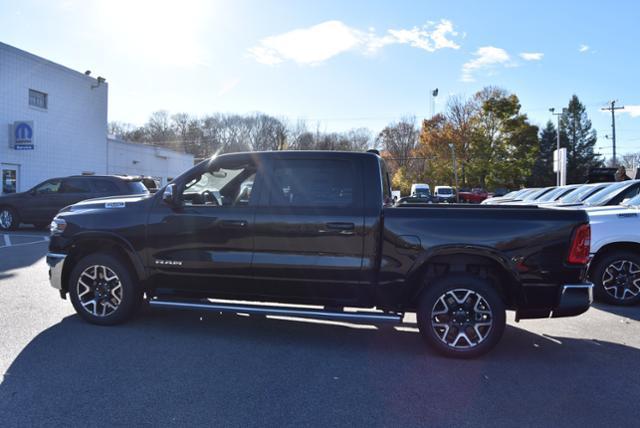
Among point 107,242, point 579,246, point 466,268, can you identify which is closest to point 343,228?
point 466,268

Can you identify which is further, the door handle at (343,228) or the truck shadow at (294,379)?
the door handle at (343,228)

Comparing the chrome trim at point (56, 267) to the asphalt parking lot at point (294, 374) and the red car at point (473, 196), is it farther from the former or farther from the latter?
the red car at point (473, 196)

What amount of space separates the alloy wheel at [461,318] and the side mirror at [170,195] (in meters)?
2.98

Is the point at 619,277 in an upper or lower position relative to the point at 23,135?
lower

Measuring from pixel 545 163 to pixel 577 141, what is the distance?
8.23 m

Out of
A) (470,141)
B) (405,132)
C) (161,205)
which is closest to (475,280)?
(161,205)

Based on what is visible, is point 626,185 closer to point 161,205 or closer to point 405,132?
point 161,205

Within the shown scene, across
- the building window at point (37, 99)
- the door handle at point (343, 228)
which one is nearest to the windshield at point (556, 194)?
the door handle at point (343, 228)

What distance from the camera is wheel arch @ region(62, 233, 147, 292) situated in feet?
17.3

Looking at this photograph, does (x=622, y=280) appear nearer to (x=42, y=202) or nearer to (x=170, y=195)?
(x=170, y=195)

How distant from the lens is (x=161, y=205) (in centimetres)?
527

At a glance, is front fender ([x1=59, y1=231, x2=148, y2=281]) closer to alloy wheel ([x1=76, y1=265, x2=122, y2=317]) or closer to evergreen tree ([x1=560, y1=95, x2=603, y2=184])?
alloy wheel ([x1=76, y1=265, x2=122, y2=317])

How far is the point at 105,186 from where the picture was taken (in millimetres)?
14812

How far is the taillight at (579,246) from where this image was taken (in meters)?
4.47
